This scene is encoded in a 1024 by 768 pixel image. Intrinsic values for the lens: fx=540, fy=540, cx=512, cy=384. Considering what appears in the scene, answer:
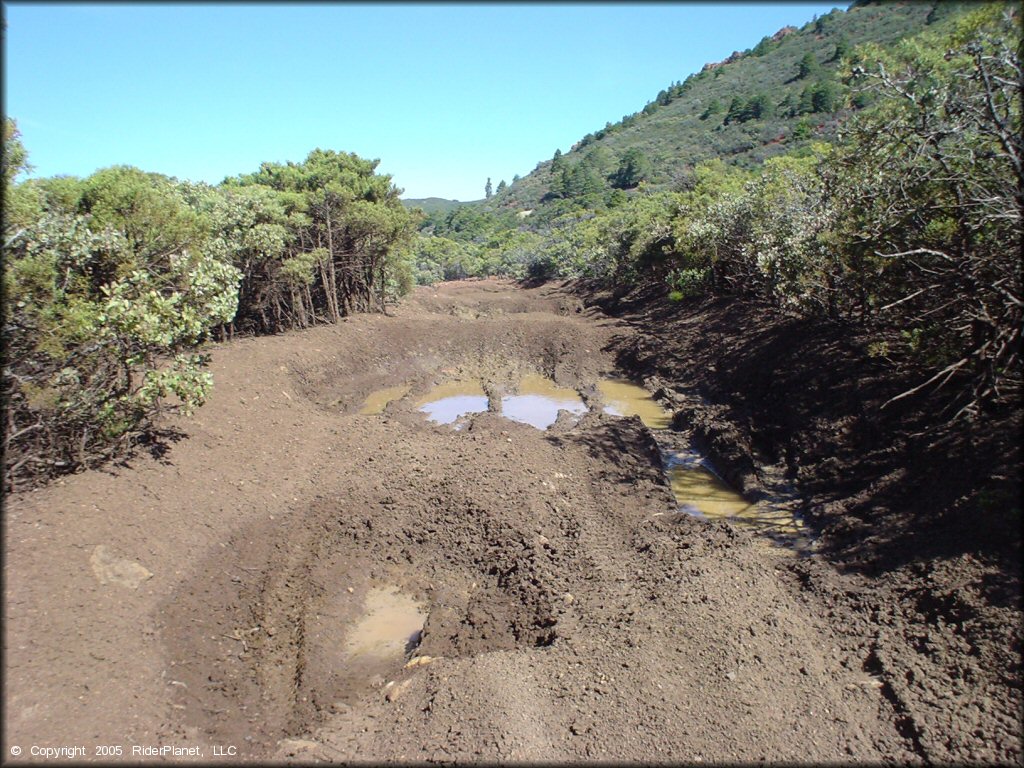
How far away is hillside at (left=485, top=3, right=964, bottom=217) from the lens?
55656 mm

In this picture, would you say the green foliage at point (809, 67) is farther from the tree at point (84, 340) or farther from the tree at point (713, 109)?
the tree at point (84, 340)

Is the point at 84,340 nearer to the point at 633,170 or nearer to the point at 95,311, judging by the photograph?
the point at 95,311

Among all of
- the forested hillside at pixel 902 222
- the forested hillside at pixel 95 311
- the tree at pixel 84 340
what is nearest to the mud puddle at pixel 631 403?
the forested hillside at pixel 902 222

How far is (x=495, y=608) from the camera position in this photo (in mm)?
7129

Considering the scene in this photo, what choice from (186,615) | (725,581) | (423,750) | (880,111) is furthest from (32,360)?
(880,111)

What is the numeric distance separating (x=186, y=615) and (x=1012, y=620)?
8.91m

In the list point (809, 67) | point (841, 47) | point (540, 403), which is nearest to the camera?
point (540, 403)

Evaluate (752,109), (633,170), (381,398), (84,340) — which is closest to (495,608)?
(84,340)

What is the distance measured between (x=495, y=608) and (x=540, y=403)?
10.7m

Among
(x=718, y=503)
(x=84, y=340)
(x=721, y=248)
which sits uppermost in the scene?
(x=721, y=248)

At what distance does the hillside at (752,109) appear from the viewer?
183ft

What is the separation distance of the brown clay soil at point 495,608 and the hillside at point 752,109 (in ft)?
118

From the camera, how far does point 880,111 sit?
26.6ft

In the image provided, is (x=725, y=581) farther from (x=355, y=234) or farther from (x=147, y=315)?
(x=355, y=234)
